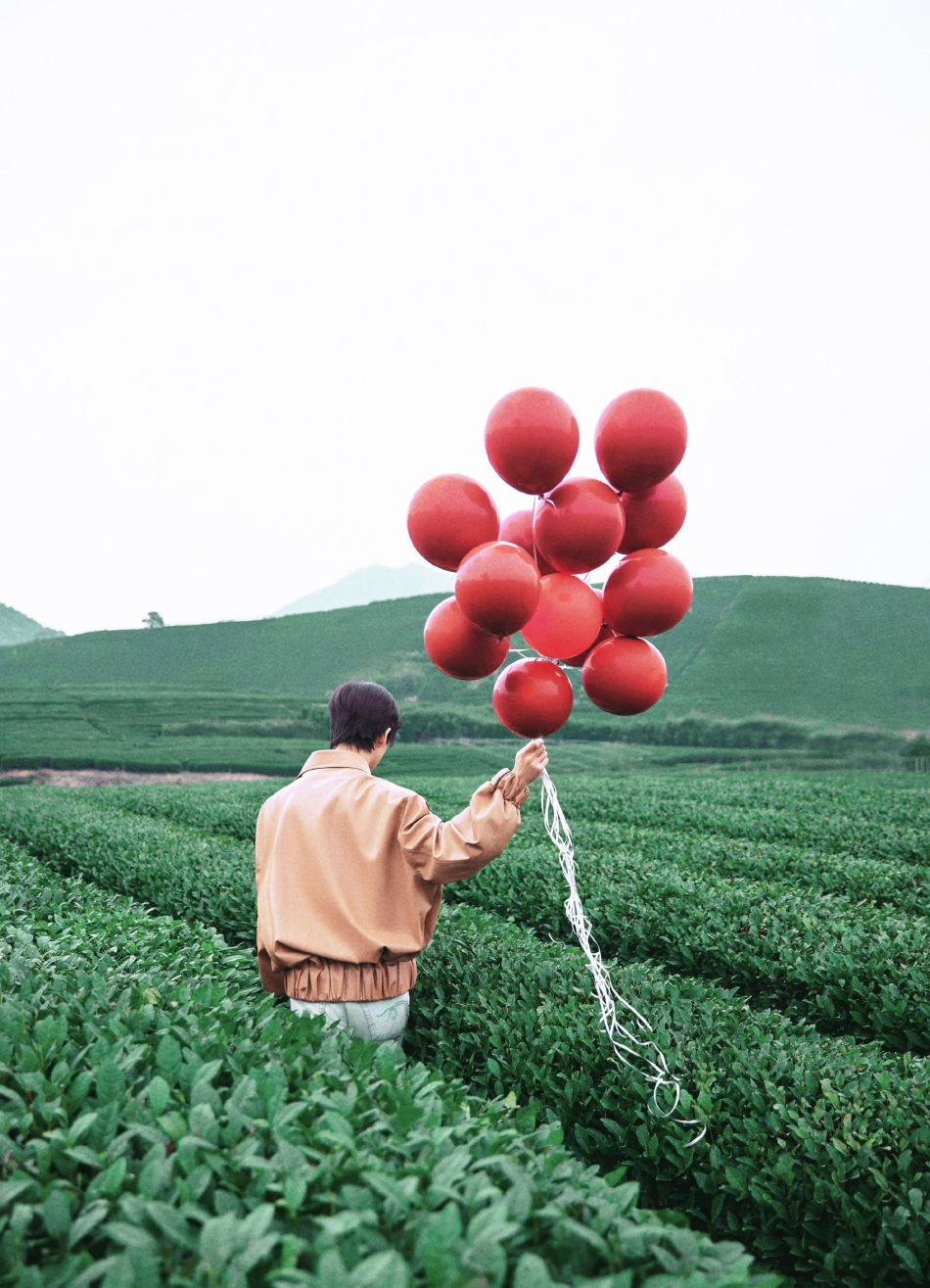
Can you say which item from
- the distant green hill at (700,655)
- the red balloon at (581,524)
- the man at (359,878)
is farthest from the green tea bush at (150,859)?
the distant green hill at (700,655)

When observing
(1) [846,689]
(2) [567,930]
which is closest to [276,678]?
(1) [846,689]

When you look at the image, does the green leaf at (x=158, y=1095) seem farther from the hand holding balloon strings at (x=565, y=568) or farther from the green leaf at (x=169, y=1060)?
the hand holding balloon strings at (x=565, y=568)

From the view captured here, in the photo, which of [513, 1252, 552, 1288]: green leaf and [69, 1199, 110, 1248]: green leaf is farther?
[69, 1199, 110, 1248]: green leaf

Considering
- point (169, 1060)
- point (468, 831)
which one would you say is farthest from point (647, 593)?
point (169, 1060)

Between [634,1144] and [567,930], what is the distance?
3492 millimetres

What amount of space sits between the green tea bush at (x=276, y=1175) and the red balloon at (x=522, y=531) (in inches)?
78.8

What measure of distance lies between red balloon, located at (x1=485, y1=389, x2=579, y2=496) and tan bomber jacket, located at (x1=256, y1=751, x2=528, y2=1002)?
1190mm

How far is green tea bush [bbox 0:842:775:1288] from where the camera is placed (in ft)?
4.47

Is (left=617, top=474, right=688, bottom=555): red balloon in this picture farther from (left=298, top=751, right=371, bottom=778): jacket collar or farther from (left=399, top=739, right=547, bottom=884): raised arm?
(left=298, top=751, right=371, bottom=778): jacket collar

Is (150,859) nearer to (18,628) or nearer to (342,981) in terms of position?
(342,981)

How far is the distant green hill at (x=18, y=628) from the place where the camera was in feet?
377

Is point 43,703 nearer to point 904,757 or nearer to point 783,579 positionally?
point 904,757

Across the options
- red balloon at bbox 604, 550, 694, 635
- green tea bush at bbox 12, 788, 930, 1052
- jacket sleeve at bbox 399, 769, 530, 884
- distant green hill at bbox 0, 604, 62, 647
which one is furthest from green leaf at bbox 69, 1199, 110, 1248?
distant green hill at bbox 0, 604, 62, 647

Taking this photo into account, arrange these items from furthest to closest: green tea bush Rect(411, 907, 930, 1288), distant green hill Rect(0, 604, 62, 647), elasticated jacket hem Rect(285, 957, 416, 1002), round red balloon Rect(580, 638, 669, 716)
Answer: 1. distant green hill Rect(0, 604, 62, 647)
2. round red balloon Rect(580, 638, 669, 716)
3. elasticated jacket hem Rect(285, 957, 416, 1002)
4. green tea bush Rect(411, 907, 930, 1288)
